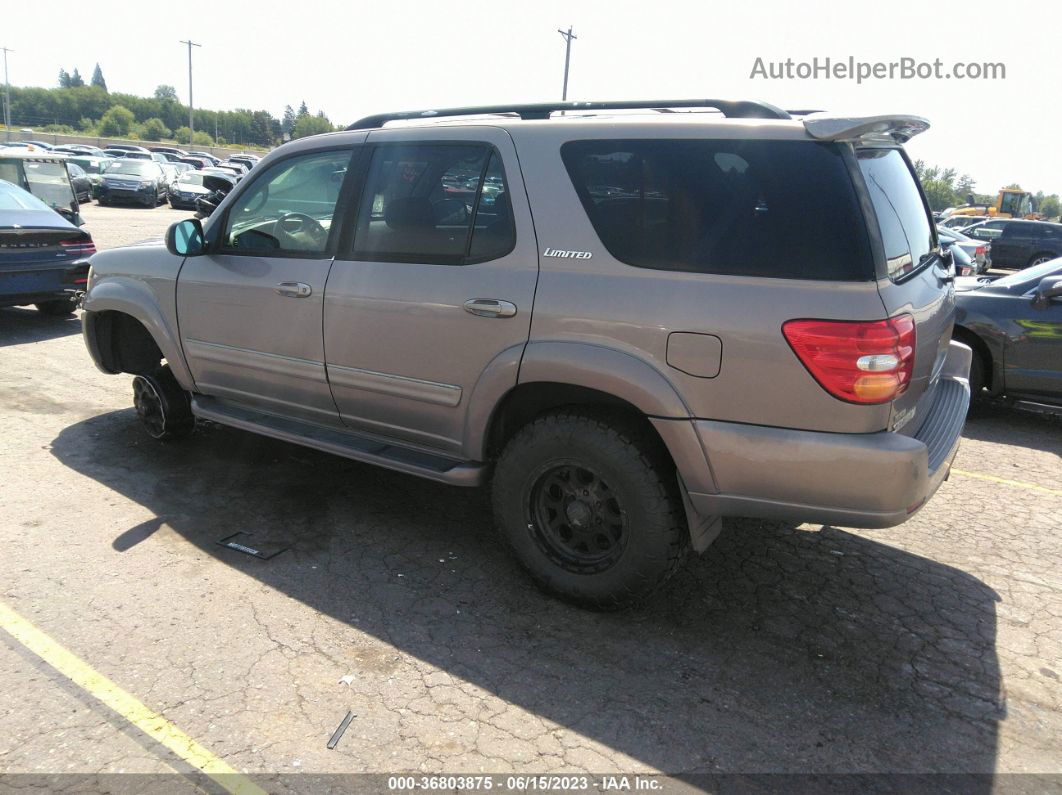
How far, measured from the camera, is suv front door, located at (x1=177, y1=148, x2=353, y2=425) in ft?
13.7

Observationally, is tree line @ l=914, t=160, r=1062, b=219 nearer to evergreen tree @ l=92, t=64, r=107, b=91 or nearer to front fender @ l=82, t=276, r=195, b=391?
front fender @ l=82, t=276, r=195, b=391

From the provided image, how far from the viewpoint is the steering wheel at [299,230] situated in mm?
4203

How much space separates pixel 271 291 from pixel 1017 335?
5902 mm

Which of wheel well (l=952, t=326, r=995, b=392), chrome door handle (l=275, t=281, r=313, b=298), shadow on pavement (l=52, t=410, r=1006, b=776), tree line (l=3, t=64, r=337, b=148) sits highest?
tree line (l=3, t=64, r=337, b=148)

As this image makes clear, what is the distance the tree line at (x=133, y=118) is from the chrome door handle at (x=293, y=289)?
352 feet

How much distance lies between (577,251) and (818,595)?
6.43 ft

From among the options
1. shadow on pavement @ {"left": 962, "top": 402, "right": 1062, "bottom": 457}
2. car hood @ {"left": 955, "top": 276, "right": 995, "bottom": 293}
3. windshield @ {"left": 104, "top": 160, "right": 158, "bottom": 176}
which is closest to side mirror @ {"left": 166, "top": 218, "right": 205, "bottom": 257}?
shadow on pavement @ {"left": 962, "top": 402, "right": 1062, "bottom": 457}

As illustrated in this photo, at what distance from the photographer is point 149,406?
5.38 m

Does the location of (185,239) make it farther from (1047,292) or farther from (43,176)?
(43,176)

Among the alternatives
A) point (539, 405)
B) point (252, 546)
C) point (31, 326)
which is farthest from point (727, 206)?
point (31, 326)

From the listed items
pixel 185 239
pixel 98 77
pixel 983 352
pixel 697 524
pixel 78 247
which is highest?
pixel 98 77

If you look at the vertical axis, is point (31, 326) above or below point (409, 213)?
below

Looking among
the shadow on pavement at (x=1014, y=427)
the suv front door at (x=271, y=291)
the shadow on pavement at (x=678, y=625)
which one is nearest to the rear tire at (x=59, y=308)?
the shadow on pavement at (x=678, y=625)

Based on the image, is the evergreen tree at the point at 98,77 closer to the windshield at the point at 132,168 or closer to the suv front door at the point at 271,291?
the windshield at the point at 132,168
